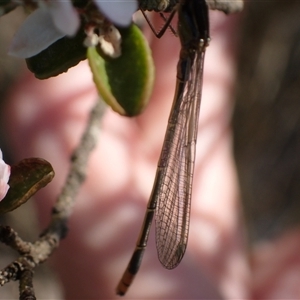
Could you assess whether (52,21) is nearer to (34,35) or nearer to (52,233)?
(34,35)

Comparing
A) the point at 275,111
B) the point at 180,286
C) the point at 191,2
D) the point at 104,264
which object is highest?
the point at 191,2

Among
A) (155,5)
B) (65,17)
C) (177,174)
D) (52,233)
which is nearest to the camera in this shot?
(65,17)

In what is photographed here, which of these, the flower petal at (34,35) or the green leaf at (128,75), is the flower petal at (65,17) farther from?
Answer: the green leaf at (128,75)

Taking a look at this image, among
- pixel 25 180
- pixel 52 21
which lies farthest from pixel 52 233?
pixel 52 21

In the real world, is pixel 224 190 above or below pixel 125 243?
below

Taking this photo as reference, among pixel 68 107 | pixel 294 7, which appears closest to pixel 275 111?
pixel 294 7

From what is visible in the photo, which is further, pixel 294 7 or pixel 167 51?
pixel 294 7

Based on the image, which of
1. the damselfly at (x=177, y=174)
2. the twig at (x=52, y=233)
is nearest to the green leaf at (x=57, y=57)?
the twig at (x=52, y=233)

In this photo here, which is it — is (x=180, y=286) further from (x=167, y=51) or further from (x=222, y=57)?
(x=222, y=57)
